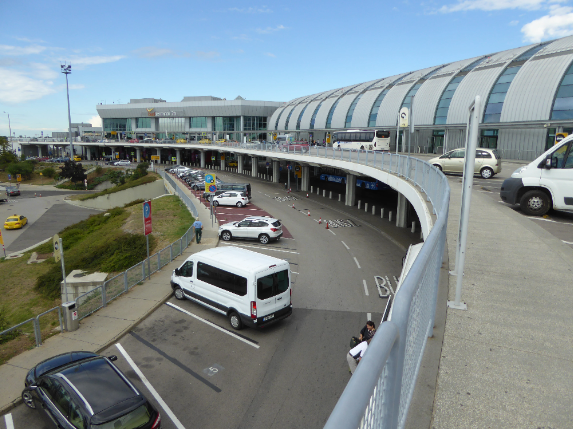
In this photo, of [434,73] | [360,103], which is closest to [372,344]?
[434,73]

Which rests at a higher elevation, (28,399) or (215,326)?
(28,399)

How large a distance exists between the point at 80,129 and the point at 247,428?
18646 cm

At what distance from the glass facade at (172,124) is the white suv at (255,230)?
8826cm

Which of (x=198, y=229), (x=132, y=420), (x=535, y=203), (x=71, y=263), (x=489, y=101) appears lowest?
(x=71, y=263)

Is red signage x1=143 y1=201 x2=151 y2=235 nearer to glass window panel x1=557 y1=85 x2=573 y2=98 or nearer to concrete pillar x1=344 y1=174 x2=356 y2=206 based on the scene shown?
concrete pillar x1=344 y1=174 x2=356 y2=206

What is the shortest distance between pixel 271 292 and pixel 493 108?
115ft

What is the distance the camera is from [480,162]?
2388 centimetres

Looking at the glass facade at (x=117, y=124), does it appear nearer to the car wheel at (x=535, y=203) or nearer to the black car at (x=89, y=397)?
the black car at (x=89, y=397)

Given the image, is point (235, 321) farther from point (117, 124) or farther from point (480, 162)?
point (117, 124)

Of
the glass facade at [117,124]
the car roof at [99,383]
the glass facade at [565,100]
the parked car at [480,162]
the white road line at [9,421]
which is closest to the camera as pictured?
the car roof at [99,383]

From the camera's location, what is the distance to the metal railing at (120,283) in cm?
1371

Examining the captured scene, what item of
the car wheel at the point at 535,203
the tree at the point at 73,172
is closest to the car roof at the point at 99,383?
the car wheel at the point at 535,203

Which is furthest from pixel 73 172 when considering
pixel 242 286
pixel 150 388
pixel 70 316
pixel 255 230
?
pixel 150 388

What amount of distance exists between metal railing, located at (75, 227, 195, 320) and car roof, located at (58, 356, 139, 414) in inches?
209
